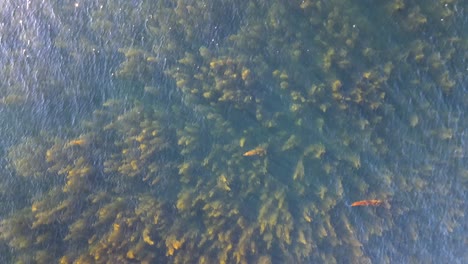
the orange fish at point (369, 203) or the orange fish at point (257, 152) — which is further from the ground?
the orange fish at point (257, 152)

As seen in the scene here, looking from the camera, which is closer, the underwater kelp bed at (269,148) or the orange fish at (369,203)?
the underwater kelp bed at (269,148)

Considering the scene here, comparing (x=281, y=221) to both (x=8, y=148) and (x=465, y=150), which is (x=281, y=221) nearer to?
(x=465, y=150)

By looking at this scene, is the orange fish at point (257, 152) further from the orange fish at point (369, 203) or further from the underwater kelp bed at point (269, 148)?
the orange fish at point (369, 203)

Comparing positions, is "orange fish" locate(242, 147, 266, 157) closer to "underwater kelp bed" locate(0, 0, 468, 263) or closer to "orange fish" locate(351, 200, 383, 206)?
"underwater kelp bed" locate(0, 0, 468, 263)

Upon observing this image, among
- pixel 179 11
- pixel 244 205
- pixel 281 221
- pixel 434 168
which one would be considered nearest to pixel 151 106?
pixel 179 11

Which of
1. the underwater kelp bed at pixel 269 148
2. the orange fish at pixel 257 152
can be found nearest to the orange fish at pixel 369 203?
the underwater kelp bed at pixel 269 148

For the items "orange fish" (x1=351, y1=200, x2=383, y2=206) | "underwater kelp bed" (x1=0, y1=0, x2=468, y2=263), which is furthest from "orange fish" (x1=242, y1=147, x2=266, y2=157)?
"orange fish" (x1=351, y1=200, x2=383, y2=206)

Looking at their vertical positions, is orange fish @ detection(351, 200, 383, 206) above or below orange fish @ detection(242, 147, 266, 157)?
below

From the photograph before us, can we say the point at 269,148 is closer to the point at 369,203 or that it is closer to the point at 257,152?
the point at 257,152

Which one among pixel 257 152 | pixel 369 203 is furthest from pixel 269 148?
pixel 369 203
